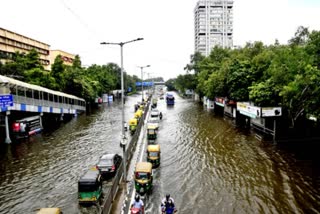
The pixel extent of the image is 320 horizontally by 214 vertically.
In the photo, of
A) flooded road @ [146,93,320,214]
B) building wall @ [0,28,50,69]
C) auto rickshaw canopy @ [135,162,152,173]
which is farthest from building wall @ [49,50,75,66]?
auto rickshaw canopy @ [135,162,152,173]

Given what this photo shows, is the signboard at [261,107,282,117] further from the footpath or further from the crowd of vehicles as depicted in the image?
the footpath

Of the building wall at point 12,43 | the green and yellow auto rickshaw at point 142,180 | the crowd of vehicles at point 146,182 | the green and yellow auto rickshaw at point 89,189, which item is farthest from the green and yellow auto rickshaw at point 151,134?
the building wall at point 12,43

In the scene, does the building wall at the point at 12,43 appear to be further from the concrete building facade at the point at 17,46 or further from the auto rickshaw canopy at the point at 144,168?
the auto rickshaw canopy at the point at 144,168

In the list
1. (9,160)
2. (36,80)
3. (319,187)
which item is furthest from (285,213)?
(36,80)

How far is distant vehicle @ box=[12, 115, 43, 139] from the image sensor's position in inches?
1304

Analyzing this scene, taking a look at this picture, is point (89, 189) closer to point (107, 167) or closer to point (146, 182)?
point (146, 182)

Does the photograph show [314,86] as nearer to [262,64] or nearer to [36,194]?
[262,64]

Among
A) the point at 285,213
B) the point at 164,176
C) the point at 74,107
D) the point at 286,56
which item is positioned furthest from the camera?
the point at 74,107

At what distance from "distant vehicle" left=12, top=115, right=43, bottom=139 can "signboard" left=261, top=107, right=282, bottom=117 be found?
87.4ft

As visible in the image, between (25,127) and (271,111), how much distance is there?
2749 centimetres

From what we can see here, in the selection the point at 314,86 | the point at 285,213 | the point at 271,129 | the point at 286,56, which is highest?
the point at 286,56

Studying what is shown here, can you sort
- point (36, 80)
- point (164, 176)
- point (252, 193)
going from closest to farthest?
1. point (252, 193)
2. point (164, 176)
3. point (36, 80)

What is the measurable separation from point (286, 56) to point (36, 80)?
3810 centimetres

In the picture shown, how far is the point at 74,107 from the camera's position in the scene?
54.6m
